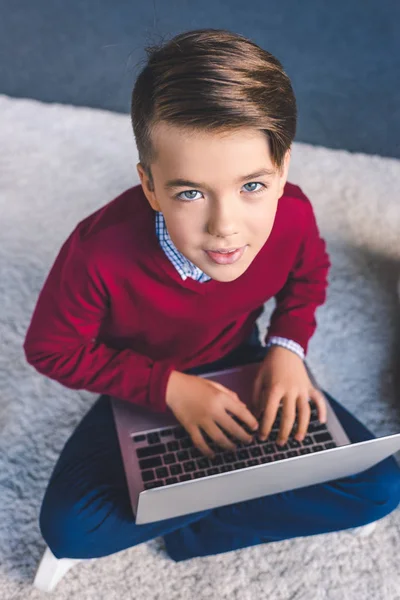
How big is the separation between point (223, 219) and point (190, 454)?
386mm

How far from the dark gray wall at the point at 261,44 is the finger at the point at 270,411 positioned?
0.89 meters

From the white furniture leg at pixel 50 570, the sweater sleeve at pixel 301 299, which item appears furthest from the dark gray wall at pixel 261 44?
the white furniture leg at pixel 50 570

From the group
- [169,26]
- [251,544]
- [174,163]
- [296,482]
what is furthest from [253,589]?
[169,26]

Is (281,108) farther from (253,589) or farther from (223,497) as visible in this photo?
(253,589)

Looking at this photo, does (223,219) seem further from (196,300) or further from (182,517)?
(182,517)

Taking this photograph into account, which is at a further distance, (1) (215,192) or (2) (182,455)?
(2) (182,455)

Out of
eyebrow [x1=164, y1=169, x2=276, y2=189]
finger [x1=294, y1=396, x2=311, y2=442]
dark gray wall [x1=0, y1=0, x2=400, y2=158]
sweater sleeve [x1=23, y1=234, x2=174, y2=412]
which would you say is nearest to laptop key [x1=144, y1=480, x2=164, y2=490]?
sweater sleeve [x1=23, y1=234, x2=174, y2=412]

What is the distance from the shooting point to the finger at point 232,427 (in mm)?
900

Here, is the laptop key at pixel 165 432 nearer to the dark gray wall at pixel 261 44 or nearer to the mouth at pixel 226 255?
the mouth at pixel 226 255

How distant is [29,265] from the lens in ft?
4.61

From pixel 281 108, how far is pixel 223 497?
19.6 inches

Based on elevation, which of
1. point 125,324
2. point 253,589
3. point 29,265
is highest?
point 125,324

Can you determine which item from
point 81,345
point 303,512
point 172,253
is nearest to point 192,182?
point 172,253

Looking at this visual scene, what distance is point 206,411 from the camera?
2.94ft
